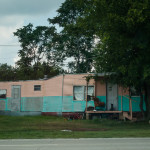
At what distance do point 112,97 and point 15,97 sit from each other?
9.81 metres

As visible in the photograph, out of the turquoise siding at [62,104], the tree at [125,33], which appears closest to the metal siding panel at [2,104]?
the turquoise siding at [62,104]

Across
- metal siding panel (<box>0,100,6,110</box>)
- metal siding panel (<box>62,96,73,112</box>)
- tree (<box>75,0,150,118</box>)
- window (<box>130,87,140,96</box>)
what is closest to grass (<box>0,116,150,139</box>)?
tree (<box>75,0,150,118</box>)

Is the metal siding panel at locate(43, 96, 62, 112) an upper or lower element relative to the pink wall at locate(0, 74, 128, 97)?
lower

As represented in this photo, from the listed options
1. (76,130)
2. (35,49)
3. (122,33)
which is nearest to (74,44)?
(35,49)

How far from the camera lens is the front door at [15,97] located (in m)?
32.4

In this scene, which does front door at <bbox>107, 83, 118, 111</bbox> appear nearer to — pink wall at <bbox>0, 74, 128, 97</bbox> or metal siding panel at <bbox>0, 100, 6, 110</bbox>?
pink wall at <bbox>0, 74, 128, 97</bbox>

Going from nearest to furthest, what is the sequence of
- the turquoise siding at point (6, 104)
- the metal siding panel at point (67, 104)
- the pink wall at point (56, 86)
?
the pink wall at point (56, 86)
the metal siding panel at point (67, 104)
the turquoise siding at point (6, 104)

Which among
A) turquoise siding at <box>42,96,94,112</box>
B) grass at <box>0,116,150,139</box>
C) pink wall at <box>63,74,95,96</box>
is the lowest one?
grass at <box>0,116,150,139</box>

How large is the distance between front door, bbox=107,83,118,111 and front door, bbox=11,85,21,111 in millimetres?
9039

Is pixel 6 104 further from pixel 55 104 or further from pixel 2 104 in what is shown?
pixel 55 104

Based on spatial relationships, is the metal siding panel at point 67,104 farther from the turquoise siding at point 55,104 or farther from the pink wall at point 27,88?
the pink wall at point 27,88

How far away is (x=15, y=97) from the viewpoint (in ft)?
107

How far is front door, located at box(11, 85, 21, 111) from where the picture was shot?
3244 cm

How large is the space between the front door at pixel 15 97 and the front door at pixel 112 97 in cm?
904
